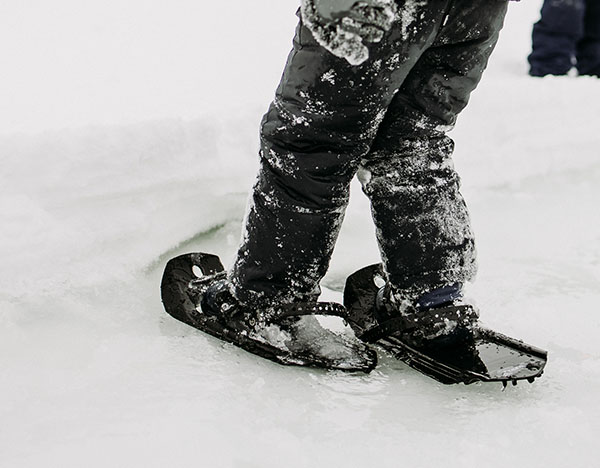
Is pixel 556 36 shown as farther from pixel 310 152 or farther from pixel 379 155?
pixel 310 152

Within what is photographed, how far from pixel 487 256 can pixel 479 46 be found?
2.56ft

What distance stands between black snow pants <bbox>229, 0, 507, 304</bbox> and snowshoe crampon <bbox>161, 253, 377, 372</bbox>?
49 mm

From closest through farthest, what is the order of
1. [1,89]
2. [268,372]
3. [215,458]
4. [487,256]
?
[215,458] < [268,372] < [487,256] < [1,89]

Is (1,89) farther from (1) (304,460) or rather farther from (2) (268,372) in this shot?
(1) (304,460)

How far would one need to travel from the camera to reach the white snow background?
41.2 inches

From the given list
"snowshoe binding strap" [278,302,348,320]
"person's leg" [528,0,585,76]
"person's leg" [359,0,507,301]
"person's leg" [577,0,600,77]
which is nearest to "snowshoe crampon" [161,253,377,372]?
"snowshoe binding strap" [278,302,348,320]

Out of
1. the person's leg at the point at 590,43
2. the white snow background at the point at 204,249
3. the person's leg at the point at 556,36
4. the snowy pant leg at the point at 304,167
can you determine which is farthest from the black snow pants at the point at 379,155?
the person's leg at the point at 590,43

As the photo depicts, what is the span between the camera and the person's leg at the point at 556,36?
3.68 m

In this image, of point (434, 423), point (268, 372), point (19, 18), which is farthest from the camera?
point (19, 18)

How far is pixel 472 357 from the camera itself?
1230 mm

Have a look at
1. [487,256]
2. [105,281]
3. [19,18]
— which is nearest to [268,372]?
[105,281]

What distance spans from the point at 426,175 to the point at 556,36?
112 inches

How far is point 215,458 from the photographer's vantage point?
0.99m

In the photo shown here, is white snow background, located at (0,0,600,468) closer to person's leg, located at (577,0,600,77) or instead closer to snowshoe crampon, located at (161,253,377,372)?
snowshoe crampon, located at (161,253,377,372)
